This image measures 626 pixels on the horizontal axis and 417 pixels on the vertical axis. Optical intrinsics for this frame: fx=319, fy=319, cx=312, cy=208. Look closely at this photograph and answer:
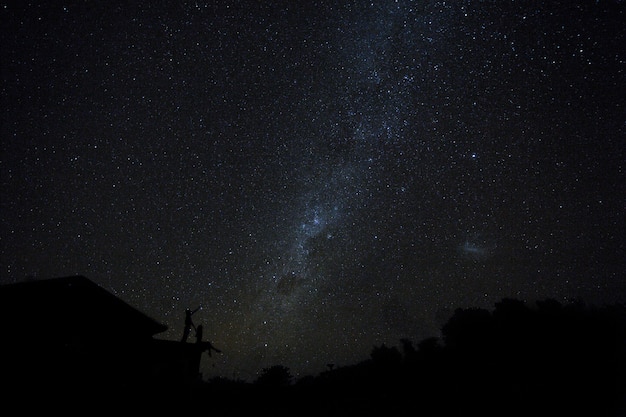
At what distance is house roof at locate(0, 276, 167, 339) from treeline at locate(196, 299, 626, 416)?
413 inches

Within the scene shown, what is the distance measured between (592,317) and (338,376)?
934 inches

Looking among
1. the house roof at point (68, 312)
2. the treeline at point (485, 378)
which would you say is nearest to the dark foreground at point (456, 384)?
the treeline at point (485, 378)

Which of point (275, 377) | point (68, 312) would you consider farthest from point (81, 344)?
point (275, 377)

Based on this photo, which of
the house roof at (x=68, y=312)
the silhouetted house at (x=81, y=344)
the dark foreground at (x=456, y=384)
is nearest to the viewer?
the silhouetted house at (x=81, y=344)

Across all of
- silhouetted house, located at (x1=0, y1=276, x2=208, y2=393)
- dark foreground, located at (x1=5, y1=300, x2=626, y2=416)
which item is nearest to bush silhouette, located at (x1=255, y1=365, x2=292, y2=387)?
dark foreground, located at (x1=5, y1=300, x2=626, y2=416)

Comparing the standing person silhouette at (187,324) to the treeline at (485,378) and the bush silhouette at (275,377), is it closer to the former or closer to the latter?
the treeline at (485,378)

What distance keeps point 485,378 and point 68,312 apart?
80.5 ft

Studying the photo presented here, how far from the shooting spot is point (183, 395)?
1383cm

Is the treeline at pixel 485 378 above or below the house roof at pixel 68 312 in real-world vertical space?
below

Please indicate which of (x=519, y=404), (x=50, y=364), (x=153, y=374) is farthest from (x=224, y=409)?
(x=519, y=404)

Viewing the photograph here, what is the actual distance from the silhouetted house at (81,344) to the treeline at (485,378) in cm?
916

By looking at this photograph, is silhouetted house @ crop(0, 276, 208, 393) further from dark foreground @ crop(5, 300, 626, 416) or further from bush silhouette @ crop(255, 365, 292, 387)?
bush silhouette @ crop(255, 365, 292, 387)

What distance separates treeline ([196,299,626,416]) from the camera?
785 inches

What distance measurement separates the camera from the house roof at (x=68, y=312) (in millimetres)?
10992
